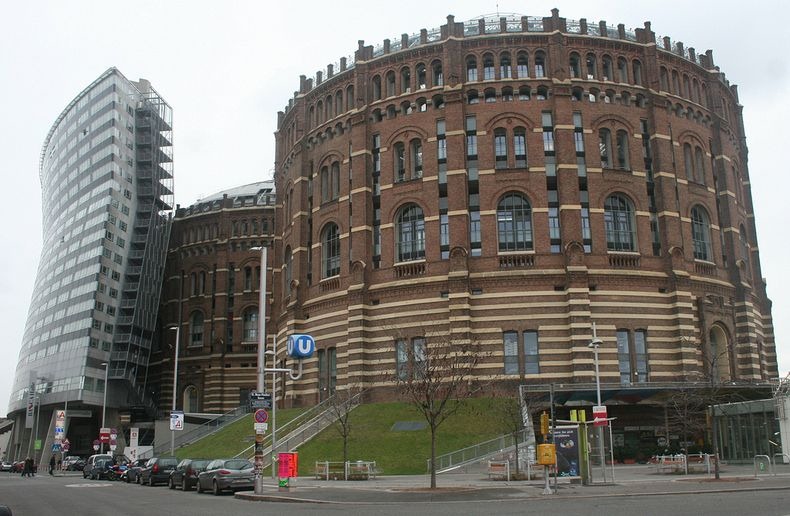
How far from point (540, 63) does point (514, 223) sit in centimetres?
1282

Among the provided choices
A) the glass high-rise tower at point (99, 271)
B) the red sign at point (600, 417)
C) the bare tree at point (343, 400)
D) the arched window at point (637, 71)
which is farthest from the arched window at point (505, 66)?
the glass high-rise tower at point (99, 271)

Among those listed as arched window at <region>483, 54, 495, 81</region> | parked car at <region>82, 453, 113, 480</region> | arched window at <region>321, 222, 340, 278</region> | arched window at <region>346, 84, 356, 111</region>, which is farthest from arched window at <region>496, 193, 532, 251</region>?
parked car at <region>82, 453, 113, 480</region>

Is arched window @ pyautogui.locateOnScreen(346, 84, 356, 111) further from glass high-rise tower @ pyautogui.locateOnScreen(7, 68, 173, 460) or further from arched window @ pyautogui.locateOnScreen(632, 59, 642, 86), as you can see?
glass high-rise tower @ pyautogui.locateOnScreen(7, 68, 173, 460)

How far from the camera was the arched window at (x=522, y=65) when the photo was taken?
59281mm

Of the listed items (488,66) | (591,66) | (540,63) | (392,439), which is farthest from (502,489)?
(591,66)

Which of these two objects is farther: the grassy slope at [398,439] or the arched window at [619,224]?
the arched window at [619,224]

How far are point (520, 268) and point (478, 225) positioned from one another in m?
4.47

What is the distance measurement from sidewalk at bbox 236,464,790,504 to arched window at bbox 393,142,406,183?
2908 centimetres

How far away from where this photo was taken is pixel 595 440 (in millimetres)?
48969

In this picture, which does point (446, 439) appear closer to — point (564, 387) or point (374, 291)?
point (564, 387)

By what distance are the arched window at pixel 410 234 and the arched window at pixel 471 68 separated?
10565mm

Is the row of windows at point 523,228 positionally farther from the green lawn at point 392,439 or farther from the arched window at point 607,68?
the green lawn at point 392,439

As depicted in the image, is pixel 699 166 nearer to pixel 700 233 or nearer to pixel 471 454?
pixel 700 233

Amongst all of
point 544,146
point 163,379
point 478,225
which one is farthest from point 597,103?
point 163,379
